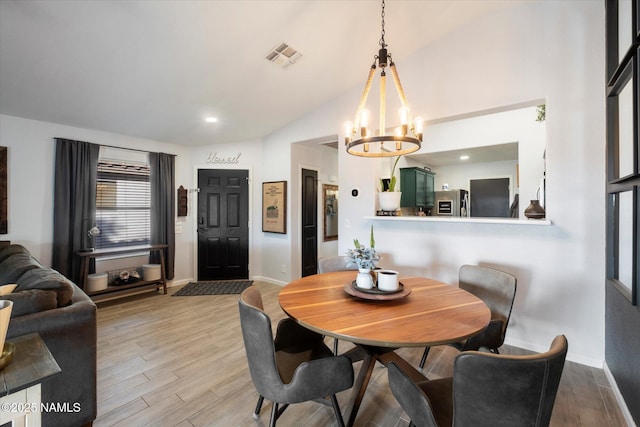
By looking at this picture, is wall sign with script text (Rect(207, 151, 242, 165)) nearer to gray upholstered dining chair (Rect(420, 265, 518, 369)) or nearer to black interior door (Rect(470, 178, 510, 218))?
gray upholstered dining chair (Rect(420, 265, 518, 369))

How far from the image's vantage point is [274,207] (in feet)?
15.5

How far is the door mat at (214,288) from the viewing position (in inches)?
167

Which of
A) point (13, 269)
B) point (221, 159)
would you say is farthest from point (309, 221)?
point (13, 269)

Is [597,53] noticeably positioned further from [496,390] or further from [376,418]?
[376,418]

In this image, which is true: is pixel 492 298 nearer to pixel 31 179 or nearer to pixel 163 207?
pixel 163 207

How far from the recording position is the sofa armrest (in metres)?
1.53

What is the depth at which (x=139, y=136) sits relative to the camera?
4211mm

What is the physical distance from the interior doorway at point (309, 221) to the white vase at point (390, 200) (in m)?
1.90

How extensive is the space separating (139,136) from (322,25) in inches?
128

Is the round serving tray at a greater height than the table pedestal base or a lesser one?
greater

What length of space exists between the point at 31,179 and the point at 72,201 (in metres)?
0.46

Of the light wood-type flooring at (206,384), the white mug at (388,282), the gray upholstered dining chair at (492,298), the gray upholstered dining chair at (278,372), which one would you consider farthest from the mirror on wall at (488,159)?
the gray upholstered dining chair at (278,372)

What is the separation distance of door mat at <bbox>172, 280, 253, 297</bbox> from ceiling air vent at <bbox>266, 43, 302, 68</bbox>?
3223mm

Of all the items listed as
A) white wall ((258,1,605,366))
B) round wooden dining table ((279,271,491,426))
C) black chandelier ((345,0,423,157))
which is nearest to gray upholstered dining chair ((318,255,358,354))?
round wooden dining table ((279,271,491,426))
